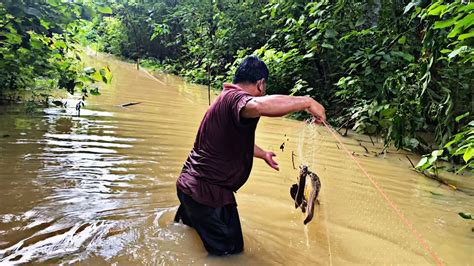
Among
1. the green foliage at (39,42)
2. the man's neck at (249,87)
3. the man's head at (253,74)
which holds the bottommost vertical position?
the man's neck at (249,87)

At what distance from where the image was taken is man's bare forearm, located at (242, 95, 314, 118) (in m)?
2.28

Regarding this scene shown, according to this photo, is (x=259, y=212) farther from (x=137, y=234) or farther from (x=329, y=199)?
(x=137, y=234)

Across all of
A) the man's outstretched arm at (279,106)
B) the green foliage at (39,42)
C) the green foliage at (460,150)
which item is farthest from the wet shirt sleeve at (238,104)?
the green foliage at (39,42)

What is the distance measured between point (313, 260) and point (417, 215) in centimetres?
149

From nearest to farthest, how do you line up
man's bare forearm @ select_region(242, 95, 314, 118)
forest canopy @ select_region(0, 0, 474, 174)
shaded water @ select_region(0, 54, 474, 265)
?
man's bare forearm @ select_region(242, 95, 314, 118), shaded water @ select_region(0, 54, 474, 265), forest canopy @ select_region(0, 0, 474, 174)

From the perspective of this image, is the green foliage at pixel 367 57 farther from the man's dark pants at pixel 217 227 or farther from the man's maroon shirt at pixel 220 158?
the man's dark pants at pixel 217 227

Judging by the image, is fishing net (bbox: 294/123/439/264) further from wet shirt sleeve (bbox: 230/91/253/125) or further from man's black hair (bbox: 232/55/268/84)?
man's black hair (bbox: 232/55/268/84)

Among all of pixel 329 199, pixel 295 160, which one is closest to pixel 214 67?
pixel 295 160

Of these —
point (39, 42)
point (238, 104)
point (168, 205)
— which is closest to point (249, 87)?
point (238, 104)

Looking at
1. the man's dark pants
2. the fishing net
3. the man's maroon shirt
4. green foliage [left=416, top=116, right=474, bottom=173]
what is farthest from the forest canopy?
the man's dark pants

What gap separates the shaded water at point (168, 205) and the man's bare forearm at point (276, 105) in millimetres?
1108

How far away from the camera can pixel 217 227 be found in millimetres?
2824

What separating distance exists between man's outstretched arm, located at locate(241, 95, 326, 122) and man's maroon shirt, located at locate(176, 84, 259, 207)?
338mm

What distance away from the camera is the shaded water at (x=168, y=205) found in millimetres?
2914
